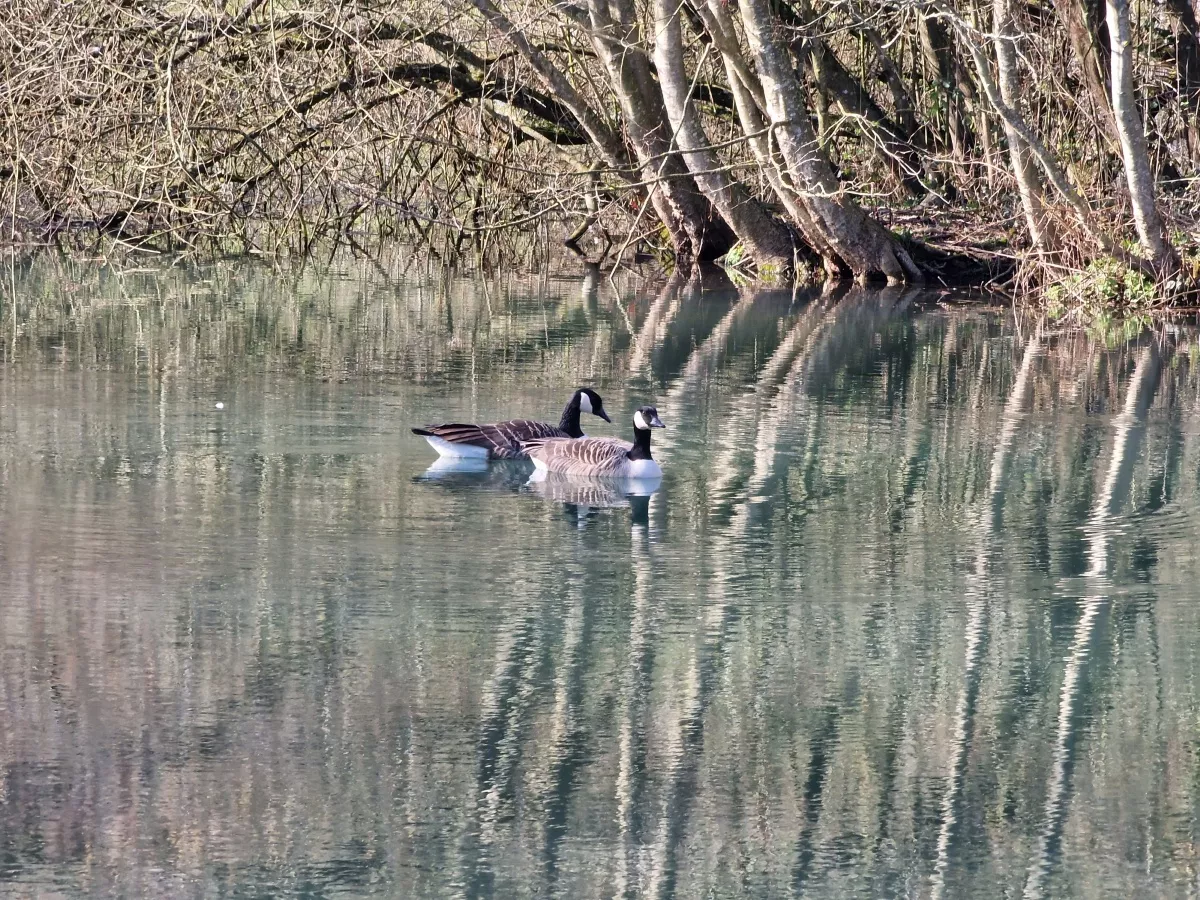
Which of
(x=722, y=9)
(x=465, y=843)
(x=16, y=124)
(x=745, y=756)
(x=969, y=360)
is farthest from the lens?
(x=722, y=9)

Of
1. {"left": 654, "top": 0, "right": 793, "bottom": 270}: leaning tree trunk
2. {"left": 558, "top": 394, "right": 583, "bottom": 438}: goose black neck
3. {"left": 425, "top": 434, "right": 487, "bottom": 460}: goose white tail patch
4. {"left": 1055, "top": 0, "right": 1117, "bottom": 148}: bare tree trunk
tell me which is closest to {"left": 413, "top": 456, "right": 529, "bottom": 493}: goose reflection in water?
{"left": 425, "top": 434, "right": 487, "bottom": 460}: goose white tail patch

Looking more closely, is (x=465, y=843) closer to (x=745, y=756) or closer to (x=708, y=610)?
(x=745, y=756)

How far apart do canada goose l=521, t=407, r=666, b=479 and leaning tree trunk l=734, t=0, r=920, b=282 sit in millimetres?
9524

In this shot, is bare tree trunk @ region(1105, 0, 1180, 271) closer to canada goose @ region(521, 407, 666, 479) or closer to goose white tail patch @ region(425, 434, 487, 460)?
canada goose @ region(521, 407, 666, 479)

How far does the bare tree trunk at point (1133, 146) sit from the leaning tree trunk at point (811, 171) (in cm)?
291

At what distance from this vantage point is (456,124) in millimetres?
25141

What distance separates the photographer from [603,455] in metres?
10.3

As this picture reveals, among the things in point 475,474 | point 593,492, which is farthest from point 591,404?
point 593,492

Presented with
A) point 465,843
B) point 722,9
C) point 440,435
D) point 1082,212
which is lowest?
point 465,843

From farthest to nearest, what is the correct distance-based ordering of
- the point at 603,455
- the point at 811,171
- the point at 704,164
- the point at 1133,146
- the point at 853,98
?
the point at 853,98
the point at 704,164
the point at 811,171
the point at 1133,146
the point at 603,455

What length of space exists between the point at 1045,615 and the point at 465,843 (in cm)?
310

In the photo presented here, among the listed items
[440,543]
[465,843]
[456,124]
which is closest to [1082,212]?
[456,124]

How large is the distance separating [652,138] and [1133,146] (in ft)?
20.8

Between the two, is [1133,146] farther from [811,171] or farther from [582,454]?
[582,454]
